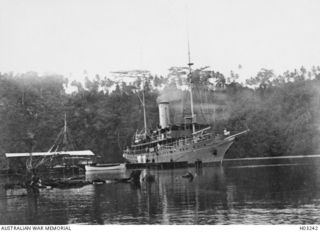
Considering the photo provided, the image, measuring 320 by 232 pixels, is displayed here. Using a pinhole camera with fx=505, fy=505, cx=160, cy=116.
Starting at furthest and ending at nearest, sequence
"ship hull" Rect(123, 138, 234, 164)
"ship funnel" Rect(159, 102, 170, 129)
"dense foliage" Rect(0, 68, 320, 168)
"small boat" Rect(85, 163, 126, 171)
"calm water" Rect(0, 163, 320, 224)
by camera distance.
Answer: "ship funnel" Rect(159, 102, 170, 129) < "ship hull" Rect(123, 138, 234, 164) < "small boat" Rect(85, 163, 126, 171) < "dense foliage" Rect(0, 68, 320, 168) < "calm water" Rect(0, 163, 320, 224)

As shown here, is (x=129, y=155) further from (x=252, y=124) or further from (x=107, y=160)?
(x=252, y=124)

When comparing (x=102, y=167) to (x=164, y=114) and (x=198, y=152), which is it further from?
(x=164, y=114)

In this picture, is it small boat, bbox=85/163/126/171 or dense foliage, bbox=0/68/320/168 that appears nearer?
dense foliage, bbox=0/68/320/168

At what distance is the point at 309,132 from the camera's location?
30.4m

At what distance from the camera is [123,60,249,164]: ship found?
3969cm

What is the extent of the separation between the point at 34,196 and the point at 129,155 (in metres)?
27.7

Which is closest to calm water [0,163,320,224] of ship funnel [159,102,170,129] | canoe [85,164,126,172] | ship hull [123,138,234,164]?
canoe [85,164,126,172]

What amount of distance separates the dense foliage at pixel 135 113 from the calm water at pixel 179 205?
569cm

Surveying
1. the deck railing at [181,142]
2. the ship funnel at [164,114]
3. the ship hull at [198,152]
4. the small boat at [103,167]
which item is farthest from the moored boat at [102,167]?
the ship funnel at [164,114]

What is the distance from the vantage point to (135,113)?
44.3 m

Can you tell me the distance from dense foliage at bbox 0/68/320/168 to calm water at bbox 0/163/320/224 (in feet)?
18.7

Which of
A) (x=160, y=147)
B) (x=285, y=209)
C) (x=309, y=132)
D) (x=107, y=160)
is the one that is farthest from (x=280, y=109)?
(x=285, y=209)

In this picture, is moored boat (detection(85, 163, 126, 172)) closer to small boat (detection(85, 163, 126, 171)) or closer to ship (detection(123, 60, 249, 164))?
small boat (detection(85, 163, 126, 171))

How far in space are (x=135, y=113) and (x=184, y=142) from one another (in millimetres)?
6170
